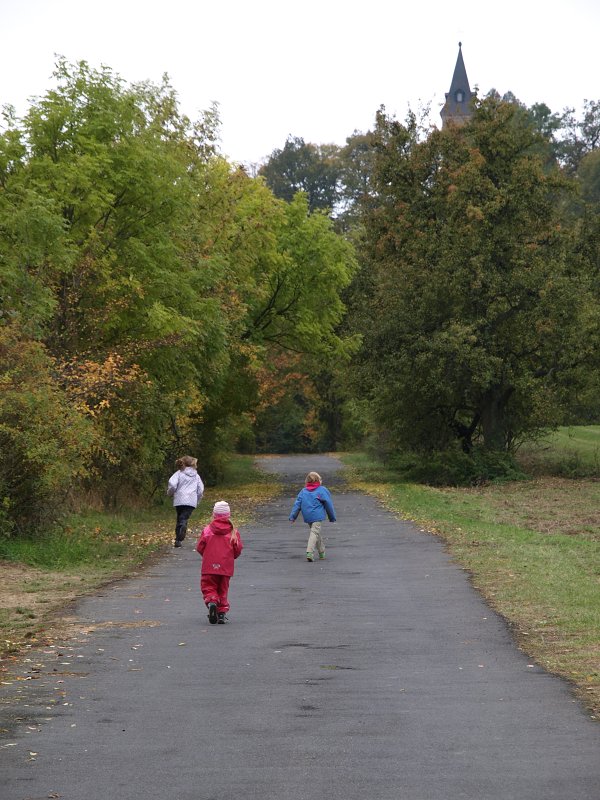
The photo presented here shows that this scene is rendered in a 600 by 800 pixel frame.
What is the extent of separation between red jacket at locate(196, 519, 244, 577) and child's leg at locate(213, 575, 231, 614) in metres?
0.09

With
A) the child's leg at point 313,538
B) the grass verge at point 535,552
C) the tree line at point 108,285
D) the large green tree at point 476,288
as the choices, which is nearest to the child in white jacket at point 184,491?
the tree line at point 108,285

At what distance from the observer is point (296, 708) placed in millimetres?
8023

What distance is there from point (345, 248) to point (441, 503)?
14.0m

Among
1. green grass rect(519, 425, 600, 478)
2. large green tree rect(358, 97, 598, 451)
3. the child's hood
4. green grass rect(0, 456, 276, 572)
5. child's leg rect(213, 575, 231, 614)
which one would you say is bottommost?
green grass rect(0, 456, 276, 572)

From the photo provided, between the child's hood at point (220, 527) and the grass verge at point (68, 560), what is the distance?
2.00 m

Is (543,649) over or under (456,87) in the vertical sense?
under

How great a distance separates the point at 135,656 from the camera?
1020 cm

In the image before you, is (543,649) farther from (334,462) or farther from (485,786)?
(334,462)

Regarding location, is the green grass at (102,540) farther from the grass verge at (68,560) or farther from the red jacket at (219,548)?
the red jacket at (219,548)

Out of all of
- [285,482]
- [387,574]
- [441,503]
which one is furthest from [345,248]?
[387,574]

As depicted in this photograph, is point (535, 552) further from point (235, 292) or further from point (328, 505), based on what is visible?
point (235, 292)

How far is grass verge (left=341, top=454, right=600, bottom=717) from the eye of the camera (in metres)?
10.3

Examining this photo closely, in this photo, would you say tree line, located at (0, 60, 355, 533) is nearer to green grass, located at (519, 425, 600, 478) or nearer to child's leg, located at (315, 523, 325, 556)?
child's leg, located at (315, 523, 325, 556)

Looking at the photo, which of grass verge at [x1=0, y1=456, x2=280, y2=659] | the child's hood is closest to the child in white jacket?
grass verge at [x1=0, y1=456, x2=280, y2=659]
